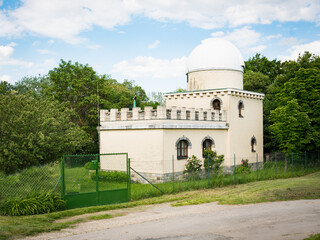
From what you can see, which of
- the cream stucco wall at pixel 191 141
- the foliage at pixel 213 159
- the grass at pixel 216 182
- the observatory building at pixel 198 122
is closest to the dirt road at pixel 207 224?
the grass at pixel 216 182

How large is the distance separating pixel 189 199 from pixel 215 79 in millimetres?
13612

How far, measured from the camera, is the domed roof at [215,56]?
27.8 metres

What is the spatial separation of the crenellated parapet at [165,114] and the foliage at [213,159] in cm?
234

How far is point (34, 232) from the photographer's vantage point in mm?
10461

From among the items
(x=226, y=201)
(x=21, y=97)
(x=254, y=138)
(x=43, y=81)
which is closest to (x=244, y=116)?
(x=254, y=138)

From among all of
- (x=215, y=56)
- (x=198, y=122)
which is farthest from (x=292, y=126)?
(x=215, y=56)

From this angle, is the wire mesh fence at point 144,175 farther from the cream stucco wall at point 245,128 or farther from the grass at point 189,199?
the grass at point 189,199

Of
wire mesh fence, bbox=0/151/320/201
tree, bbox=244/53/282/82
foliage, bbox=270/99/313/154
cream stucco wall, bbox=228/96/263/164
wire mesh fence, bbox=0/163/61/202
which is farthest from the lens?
tree, bbox=244/53/282/82

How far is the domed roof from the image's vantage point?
27.8 meters

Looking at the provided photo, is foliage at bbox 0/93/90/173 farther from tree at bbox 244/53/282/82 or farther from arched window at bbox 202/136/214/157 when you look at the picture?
tree at bbox 244/53/282/82

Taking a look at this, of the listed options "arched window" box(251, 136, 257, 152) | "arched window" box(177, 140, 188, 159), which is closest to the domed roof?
"arched window" box(251, 136, 257, 152)

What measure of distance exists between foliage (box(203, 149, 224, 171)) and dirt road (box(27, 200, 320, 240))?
10146 millimetres

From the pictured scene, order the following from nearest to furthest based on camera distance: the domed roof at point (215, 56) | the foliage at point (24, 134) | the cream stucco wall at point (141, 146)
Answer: the foliage at point (24, 134) < the cream stucco wall at point (141, 146) < the domed roof at point (215, 56)

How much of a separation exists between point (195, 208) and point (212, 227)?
10.9 feet
